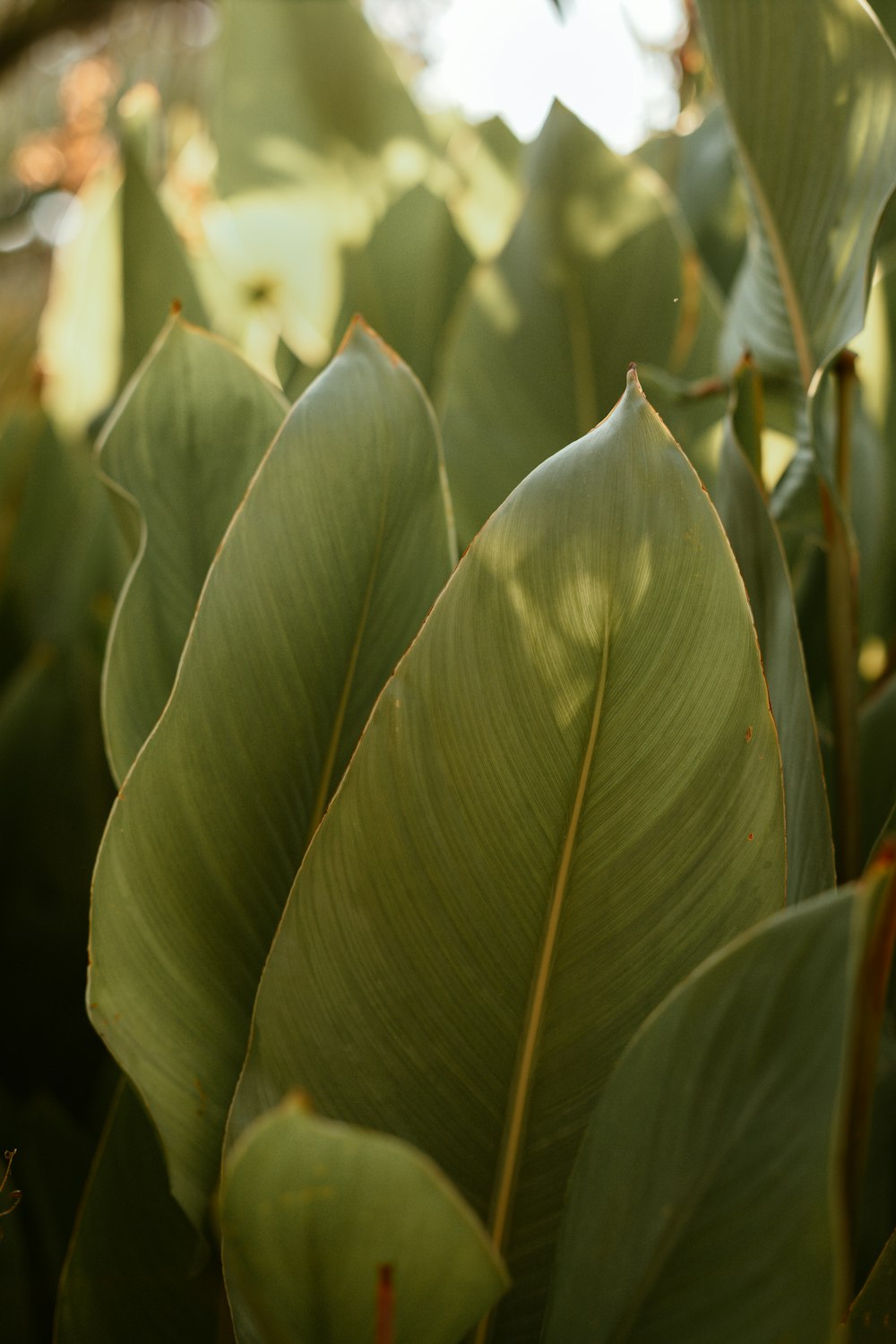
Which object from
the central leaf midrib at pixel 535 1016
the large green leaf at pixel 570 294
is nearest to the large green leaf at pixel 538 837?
the central leaf midrib at pixel 535 1016

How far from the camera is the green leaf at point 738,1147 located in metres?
0.19

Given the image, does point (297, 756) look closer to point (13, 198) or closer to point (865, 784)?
point (865, 784)

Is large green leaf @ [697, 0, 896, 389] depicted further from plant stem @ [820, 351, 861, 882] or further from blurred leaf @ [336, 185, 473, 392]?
blurred leaf @ [336, 185, 473, 392]

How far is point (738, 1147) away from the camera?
0.66 ft

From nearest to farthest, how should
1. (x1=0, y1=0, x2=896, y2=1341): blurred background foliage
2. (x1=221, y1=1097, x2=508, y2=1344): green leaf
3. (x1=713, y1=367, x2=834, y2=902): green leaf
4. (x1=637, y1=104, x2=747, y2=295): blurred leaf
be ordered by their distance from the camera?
(x1=221, y1=1097, x2=508, y2=1344): green leaf → (x1=713, y1=367, x2=834, y2=902): green leaf → (x1=0, y1=0, x2=896, y2=1341): blurred background foliage → (x1=637, y1=104, x2=747, y2=295): blurred leaf

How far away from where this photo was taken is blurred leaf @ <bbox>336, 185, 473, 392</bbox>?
548 mm

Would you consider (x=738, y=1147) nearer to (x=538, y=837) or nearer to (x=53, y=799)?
(x=538, y=837)

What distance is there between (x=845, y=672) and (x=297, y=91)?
1.36 feet

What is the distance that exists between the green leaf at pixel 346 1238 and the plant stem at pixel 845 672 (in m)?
0.19

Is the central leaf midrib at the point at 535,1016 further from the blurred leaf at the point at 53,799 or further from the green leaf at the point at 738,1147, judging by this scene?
the blurred leaf at the point at 53,799

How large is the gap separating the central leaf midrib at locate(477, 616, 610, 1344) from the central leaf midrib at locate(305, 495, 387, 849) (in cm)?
7

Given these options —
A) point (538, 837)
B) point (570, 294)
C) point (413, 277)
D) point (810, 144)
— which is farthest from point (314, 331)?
point (538, 837)

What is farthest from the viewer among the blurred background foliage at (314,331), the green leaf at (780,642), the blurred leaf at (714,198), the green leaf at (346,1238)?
the blurred leaf at (714,198)

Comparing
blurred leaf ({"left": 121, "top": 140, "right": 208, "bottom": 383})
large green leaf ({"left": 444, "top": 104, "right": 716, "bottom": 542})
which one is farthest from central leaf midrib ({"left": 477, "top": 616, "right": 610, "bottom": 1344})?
blurred leaf ({"left": 121, "top": 140, "right": 208, "bottom": 383})
